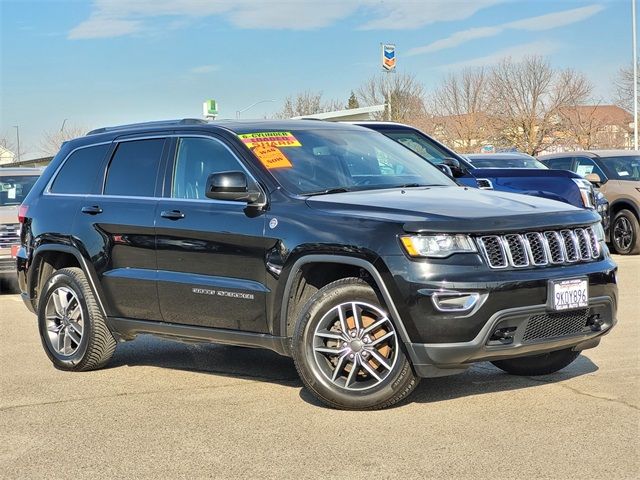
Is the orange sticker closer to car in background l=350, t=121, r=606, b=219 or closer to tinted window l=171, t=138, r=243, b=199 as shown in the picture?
tinted window l=171, t=138, r=243, b=199

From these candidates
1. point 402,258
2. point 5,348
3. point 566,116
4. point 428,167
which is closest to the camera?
point 402,258

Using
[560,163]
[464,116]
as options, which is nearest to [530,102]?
[464,116]

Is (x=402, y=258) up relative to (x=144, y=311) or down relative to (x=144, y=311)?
up

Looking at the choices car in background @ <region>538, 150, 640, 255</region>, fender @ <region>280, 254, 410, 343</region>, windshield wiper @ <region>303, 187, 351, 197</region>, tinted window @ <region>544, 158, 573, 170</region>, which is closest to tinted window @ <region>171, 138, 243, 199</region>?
windshield wiper @ <region>303, 187, 351, 197</region>

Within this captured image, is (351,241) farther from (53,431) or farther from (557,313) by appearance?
(53,431)

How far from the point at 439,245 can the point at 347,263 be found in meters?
0.57

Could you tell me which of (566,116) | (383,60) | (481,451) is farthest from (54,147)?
(481,451)

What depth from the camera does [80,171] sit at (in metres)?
7.48

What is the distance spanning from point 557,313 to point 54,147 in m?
70.6

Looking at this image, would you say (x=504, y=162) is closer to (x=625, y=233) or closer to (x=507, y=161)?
(x=507, y=161)

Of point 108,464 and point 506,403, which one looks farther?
point 506,403

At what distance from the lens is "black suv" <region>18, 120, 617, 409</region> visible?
517 centimetres

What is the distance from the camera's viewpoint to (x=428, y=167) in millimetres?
7059

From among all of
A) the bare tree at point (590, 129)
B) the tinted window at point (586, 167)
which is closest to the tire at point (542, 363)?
the tinted window at point (586, 167)
